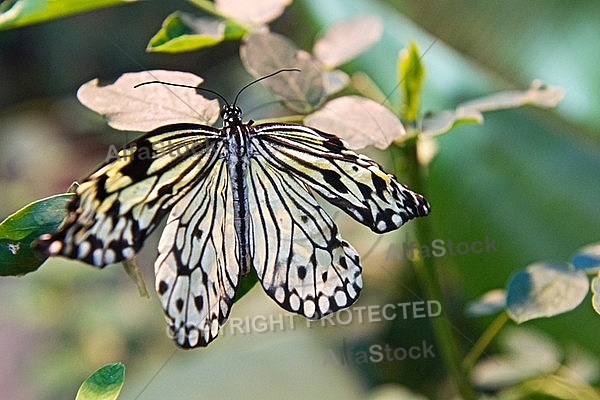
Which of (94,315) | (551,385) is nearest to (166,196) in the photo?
(551,385)

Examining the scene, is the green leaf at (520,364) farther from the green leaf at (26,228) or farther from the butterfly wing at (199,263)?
the green leaf at (26,228)

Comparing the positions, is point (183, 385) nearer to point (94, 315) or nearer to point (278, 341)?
point (278, 341)

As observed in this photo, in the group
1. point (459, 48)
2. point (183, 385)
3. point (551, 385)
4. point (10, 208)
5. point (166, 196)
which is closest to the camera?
point (166, 196)

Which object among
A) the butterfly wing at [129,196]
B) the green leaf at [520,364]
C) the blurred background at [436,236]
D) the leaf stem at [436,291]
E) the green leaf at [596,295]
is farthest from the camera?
the blurred background at [436,236]

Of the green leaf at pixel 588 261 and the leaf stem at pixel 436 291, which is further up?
the green leaf at pixel 588 261

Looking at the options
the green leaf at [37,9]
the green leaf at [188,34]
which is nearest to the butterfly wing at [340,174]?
the green leaf at [188,34]

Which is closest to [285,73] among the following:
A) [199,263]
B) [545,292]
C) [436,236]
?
[199,263]

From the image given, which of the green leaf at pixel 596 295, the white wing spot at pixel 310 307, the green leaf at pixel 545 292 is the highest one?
the white wing spot at pixel 310 307
